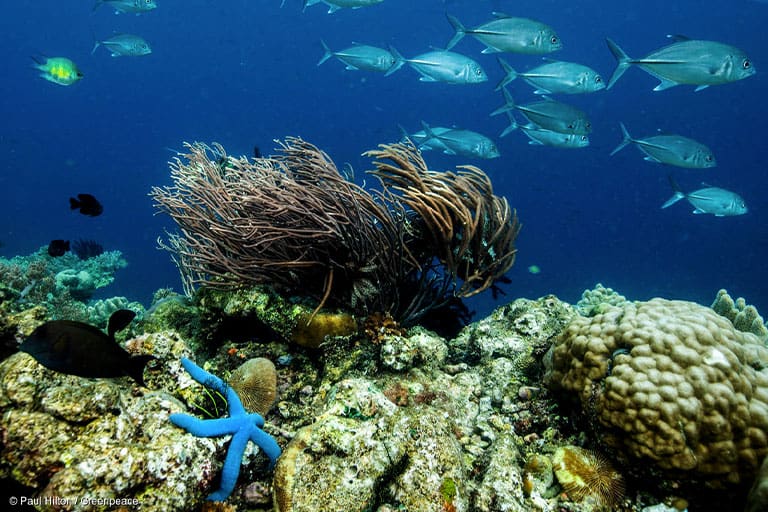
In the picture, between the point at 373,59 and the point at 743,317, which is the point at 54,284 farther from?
the point at 743,317

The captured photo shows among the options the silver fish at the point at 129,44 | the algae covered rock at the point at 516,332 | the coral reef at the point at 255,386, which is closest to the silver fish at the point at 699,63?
the algae covered rock at the point at 516,332

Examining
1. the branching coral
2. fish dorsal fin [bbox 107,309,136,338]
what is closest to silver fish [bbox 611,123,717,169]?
the branching coral

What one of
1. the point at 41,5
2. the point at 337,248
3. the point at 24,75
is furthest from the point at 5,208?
the point at 337,248

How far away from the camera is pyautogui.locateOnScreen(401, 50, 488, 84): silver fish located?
23.8 feet

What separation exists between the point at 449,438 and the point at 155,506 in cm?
159

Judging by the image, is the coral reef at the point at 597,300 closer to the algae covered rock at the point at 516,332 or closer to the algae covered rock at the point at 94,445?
the algae covered rock at the point at 516,332

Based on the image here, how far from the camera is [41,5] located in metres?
64.8

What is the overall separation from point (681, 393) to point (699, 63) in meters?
4.87

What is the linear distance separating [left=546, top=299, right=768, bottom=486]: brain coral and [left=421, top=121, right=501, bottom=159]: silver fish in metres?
4.66

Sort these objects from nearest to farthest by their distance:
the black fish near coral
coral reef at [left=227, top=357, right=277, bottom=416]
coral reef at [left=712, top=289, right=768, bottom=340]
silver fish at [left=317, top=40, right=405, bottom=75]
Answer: coral reef at [left=227, top=357, right=277, bottom=416], coral reef at [left=712, top=289, right=768, bottom=340], silver fish at [left=317, top=40, right=405, bottom=75], the black fish near coral

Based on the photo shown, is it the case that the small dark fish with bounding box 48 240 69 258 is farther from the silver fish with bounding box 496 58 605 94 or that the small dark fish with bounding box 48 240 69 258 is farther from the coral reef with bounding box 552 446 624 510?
the silver fish with bounding box 496 58 605 94

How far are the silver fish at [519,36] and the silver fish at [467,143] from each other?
56.7 inches

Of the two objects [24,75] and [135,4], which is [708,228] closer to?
[135,4]

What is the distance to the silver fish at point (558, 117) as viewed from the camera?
19.6 feet
